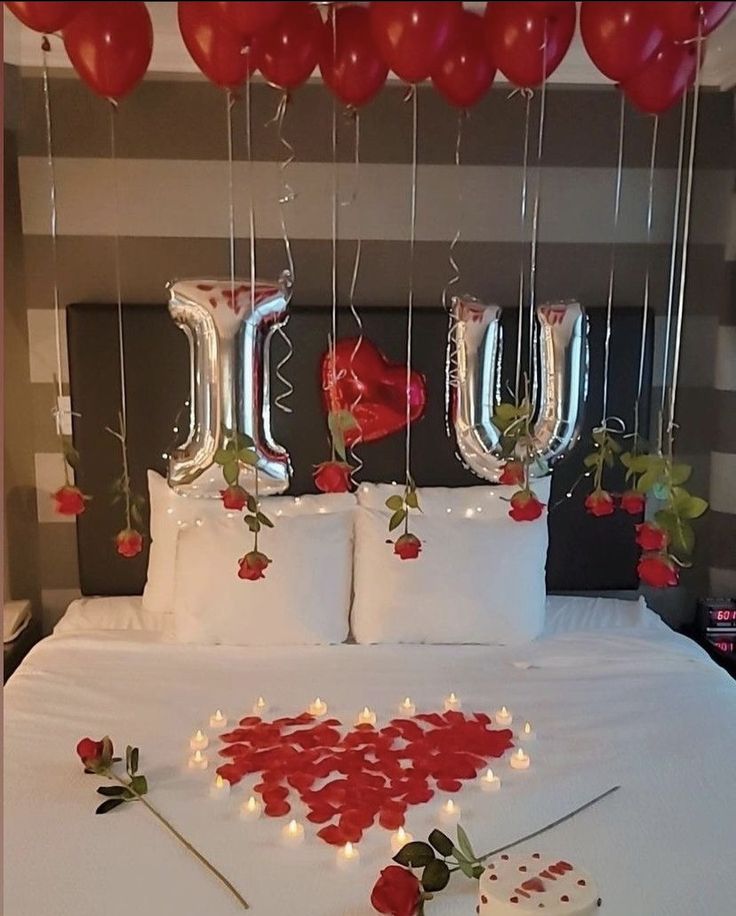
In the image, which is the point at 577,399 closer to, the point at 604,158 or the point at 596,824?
the point at 604,158

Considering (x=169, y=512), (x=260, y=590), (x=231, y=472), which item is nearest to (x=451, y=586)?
(x=260, y=590)

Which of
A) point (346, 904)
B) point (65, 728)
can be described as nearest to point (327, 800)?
point (346, 904)

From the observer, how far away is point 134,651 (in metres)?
3.11

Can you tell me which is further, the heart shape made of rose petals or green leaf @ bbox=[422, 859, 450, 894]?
the heart shape made of rose petals

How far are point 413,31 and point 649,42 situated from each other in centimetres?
41

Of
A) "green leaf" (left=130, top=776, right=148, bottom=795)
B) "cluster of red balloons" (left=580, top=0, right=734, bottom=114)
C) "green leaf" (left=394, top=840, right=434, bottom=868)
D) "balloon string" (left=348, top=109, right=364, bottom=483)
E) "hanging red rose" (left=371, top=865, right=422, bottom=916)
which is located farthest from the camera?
"balloon string" (left=348, top=109, right=364, bottom=483)

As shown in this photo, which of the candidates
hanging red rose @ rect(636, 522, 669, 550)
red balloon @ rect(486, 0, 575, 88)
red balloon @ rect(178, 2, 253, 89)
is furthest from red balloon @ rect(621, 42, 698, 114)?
hanging red rose @ rect(636, 522, 669, 550)

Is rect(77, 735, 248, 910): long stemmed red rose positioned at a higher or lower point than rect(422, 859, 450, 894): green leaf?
lower

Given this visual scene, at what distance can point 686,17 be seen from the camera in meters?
1.44

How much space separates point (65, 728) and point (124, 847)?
2.02 ft

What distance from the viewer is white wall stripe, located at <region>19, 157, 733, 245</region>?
11.1 feet

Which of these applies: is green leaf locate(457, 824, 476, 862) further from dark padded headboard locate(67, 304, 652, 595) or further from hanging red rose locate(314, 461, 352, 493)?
dark padded headboard locate(67, 304, 652, 595)

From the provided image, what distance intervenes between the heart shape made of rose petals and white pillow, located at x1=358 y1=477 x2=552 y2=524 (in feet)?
2.39

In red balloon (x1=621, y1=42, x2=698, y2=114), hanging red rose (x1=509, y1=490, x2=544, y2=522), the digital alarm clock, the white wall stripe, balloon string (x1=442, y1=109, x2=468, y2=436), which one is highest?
red balloon (x1=621, y1=42, x2=698, y2=114)
